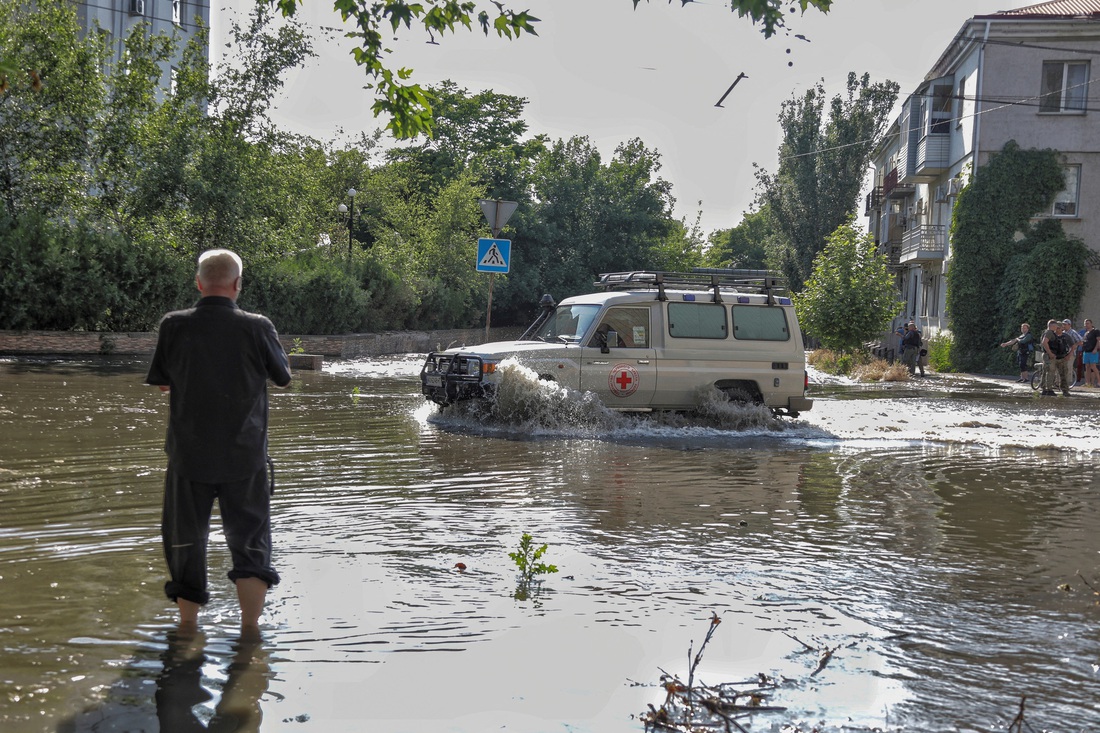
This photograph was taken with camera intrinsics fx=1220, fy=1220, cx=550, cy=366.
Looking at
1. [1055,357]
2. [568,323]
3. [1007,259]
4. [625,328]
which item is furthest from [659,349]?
[1007,259]

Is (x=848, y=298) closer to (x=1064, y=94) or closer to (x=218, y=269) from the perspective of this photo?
(x=1064, y=94)

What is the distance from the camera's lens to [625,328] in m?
15.2

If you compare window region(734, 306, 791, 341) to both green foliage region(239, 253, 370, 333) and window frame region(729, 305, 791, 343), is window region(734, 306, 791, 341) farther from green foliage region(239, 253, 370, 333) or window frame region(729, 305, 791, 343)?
green foliage region(239, 253, 370, 333)

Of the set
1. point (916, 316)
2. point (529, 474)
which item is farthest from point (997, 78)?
point (529, 474)

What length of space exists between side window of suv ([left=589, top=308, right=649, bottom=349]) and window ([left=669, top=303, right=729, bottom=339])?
1.21ft

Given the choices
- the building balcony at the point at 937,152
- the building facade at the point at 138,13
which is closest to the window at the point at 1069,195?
the building balcony at the point at 937,152

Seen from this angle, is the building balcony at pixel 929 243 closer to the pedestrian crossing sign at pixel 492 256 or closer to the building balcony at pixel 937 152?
the building balcony at pixel 937 152

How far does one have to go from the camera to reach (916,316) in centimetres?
5091

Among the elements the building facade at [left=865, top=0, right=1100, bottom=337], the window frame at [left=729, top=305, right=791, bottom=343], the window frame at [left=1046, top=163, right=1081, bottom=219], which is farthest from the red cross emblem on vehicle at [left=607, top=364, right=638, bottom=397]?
the window frame at [left=1046, top=163, right=1081, bottom=219]

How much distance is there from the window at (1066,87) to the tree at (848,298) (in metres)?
6.76

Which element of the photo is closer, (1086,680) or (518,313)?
(1086,680)

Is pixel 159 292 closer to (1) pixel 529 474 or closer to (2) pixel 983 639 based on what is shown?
(1) pixel 529 474

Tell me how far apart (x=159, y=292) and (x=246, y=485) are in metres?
23.9

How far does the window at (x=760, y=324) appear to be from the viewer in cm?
1580
